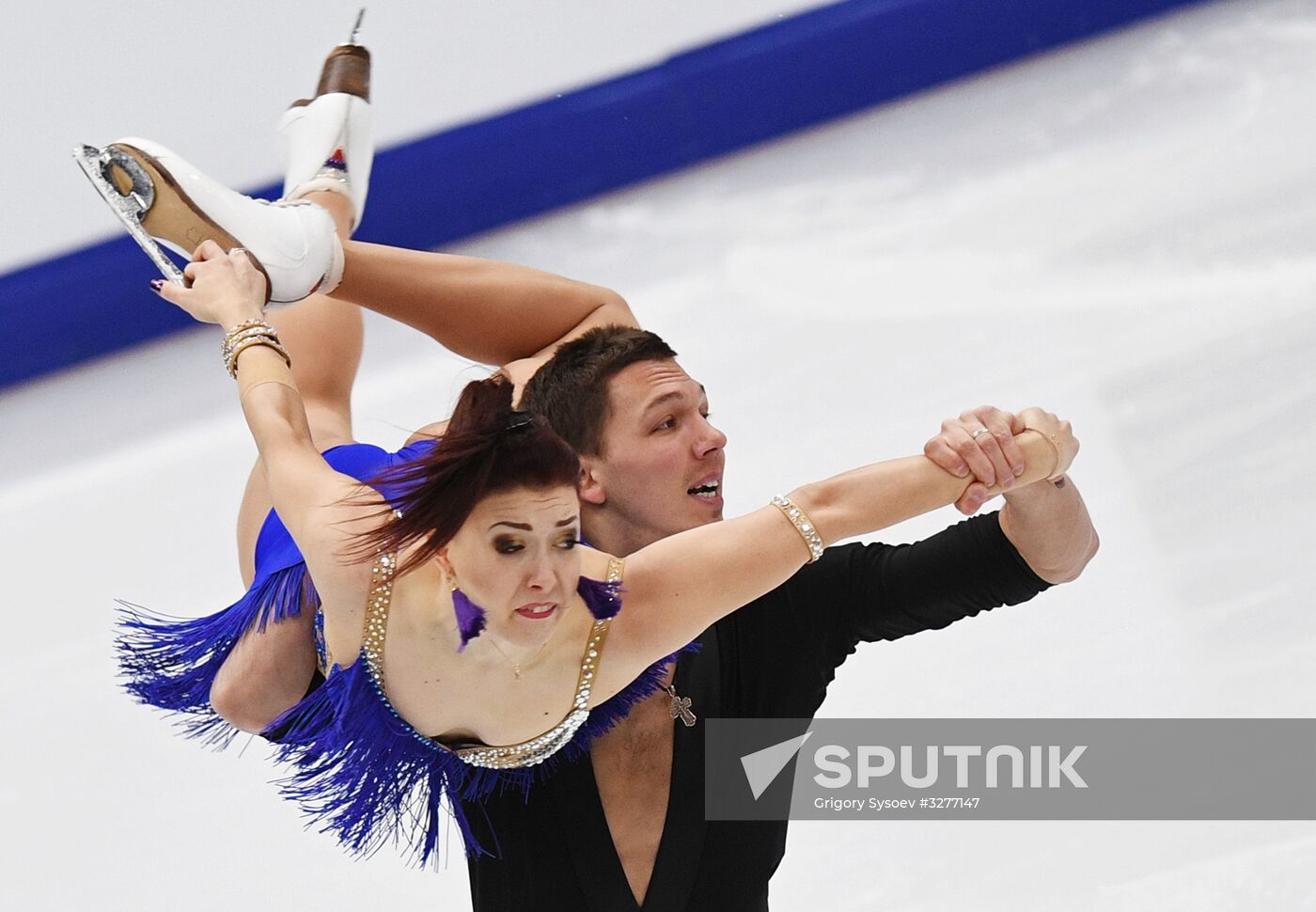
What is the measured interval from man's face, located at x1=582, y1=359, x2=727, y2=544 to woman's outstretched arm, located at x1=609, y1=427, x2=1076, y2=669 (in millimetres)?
336

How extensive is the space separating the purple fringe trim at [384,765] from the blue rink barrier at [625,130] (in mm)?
1786

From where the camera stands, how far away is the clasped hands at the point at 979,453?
6.07 ft

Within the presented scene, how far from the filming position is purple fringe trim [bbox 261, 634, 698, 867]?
1.86 metres

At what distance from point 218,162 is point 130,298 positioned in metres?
0.34

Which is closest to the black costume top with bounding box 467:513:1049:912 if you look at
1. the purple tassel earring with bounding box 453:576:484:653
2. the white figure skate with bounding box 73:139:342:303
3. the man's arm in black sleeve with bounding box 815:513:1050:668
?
the man's arm in black sleeve with bounding box 815:513:1050:668

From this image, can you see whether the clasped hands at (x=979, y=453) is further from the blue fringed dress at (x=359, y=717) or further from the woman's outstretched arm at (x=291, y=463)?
the woman's outstretched arm at (x=291, y=463)

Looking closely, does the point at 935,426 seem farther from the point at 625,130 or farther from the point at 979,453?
the point at 979,453

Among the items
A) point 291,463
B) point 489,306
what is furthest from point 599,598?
point 489,306

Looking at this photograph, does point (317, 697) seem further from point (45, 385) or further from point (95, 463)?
point (45, 385)

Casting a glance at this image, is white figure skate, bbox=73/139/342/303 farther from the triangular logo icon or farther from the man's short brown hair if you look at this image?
the triangular logo icon

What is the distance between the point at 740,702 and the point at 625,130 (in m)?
1.94

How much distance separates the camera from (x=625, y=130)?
12.3ft

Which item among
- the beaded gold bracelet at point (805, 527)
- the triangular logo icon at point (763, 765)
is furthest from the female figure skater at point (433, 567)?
the triangular logo icon at point (763, 765)

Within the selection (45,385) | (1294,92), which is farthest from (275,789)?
(1294,92)
